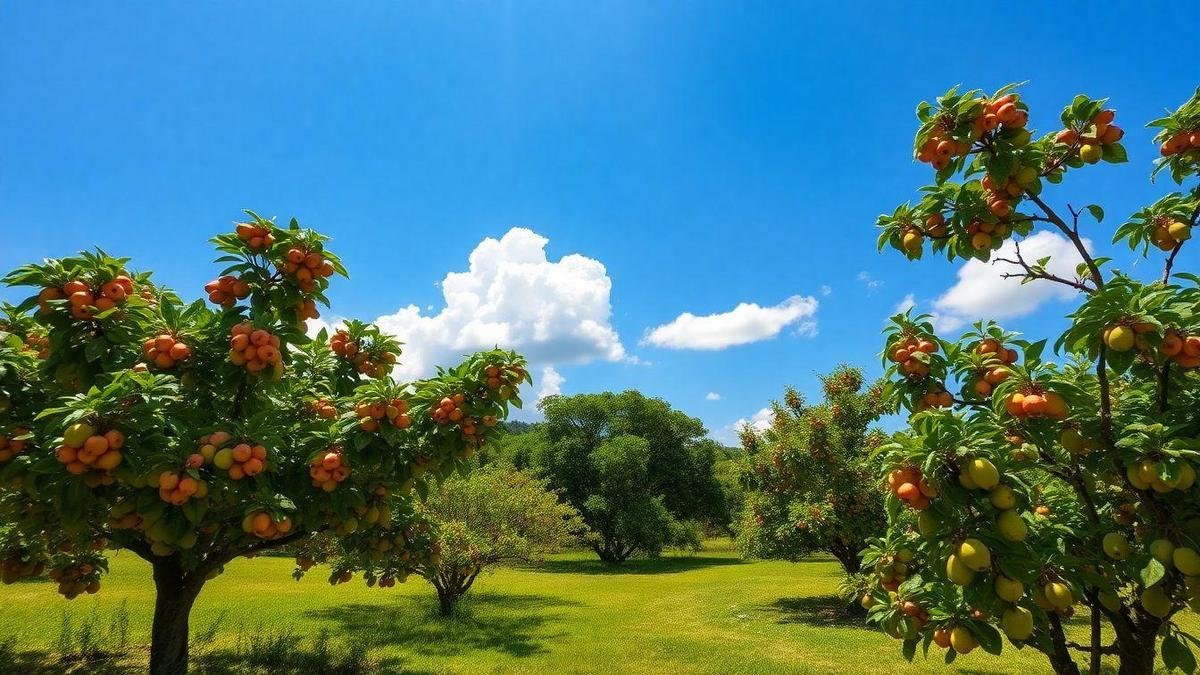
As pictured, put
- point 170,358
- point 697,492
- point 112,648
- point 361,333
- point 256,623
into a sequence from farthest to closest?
point 697,492 < point 256,623 < point 112,648 < point 361,333 < point 170,358

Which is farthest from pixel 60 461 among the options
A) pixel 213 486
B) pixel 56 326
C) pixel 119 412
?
pixel 56 326

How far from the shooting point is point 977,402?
14.4 feet

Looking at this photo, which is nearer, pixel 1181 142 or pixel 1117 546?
pixel 1117 546

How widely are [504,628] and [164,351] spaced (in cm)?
1470

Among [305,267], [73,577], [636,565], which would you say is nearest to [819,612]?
[73,577]

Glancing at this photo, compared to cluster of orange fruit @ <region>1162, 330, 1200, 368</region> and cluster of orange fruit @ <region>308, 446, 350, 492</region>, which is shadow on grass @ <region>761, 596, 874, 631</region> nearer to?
cluster of orange fruit @ <region>1162, 330, 1200, 368</region>

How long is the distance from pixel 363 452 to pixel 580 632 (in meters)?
13.2

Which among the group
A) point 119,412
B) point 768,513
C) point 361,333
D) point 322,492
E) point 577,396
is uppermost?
point 577,396

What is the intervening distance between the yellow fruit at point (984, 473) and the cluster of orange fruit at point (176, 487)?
5.17m

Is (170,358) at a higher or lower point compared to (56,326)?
lower

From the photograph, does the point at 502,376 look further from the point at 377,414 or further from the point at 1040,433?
the point at 1040,433

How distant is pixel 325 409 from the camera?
6.18 meters

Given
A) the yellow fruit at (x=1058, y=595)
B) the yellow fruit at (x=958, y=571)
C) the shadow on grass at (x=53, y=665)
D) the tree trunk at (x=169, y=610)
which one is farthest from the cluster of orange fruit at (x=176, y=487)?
the shadow on grass at (x=53, y=665)

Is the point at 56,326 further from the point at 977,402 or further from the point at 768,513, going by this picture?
the point at 768,513
